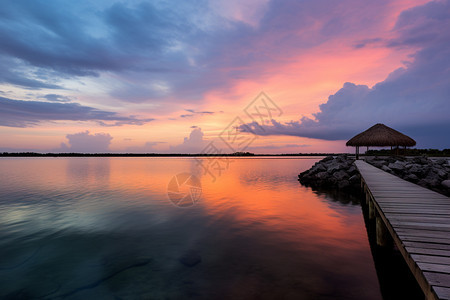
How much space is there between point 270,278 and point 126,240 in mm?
5281

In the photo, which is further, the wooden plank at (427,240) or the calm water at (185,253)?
the calm water at (185,253)

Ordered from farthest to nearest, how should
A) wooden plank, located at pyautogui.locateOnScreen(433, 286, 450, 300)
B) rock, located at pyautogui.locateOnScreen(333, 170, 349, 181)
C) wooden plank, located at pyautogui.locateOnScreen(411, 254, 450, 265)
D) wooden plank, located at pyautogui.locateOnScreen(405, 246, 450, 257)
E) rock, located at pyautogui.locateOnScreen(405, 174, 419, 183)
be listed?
rock, located at pyautogui.locateOnScreen(333, 170, 349, 181) < rock, located at pyautogui.locateOnScreen(405, 174, 419, 183) < wooden plank, located at pyautogui.locateOnScreen(405, 246, 450, 257) < wooden plank, located at pyautogui.locateOnScreen(411, 254, 450, 265) < wooden plank, located at pyautogui.locateOnScreen(433, 286, 450, 300)

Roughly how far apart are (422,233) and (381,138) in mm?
27334

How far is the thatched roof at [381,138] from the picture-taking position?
89.6 ft

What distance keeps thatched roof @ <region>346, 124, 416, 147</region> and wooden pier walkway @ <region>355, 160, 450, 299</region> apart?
71.5 feet

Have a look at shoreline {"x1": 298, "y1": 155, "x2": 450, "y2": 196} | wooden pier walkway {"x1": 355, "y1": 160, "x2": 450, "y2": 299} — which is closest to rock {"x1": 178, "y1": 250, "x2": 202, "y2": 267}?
wooden pier walkway {"x1": 355, "y1": 160, "x2": 450, "y2": 299}

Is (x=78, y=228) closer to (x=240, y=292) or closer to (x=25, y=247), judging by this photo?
(x=25, y=247)

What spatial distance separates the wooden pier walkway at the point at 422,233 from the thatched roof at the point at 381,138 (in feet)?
71.5

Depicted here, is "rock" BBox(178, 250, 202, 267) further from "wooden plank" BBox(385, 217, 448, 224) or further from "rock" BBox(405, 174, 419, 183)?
"rock" BBox(405, 174, 419, 183)

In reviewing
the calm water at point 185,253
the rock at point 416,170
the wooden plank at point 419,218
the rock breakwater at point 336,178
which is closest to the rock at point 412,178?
the rock at point 416,170

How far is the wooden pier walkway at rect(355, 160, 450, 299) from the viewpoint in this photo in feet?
9.57

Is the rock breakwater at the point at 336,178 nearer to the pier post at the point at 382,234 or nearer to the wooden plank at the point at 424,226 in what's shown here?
the pier post at the point at 382,234

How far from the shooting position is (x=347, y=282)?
538cm

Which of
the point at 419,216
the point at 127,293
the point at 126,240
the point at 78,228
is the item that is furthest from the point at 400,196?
the point at 78,228
